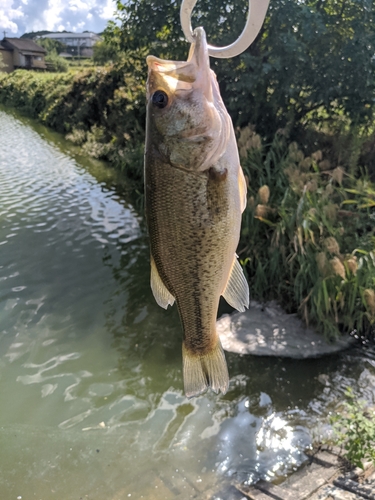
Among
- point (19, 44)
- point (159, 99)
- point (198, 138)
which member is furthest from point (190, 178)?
point (19, 44)

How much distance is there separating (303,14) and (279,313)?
5.36 m

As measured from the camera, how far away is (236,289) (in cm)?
185

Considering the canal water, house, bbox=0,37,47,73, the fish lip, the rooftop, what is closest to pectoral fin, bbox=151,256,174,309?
the fish lip

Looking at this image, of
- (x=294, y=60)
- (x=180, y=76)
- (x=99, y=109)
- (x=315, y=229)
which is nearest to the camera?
(x=180, y=76)

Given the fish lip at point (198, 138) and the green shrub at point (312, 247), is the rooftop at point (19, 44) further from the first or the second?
the fish lip at point (198, 138)

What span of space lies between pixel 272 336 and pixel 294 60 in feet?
17.3

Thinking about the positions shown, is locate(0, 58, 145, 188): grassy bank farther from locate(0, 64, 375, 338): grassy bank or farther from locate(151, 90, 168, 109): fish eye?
locate(151, 90, 168, 109): fish eye

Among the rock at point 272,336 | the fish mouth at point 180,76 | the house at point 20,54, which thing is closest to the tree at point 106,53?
the rock at point 272,336

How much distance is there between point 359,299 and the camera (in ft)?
17.3

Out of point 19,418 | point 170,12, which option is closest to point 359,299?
point 19,418

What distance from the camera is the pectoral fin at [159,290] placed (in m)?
1.77

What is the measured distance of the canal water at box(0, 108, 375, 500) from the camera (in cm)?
400

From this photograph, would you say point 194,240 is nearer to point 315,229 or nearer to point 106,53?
point 315,229

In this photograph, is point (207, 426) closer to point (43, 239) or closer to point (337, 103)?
point (43, 239)
